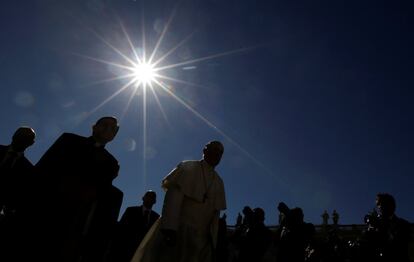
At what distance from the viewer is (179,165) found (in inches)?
197

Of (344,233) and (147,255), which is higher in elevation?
(344,233)

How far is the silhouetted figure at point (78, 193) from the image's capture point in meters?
3.63

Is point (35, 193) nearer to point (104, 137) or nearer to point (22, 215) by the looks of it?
point (22, 215)

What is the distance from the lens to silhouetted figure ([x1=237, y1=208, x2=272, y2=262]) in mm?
8414

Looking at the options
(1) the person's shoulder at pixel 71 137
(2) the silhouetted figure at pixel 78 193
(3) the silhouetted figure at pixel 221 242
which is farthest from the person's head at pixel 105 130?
(3) the silhouetted figure at pixel 221 242

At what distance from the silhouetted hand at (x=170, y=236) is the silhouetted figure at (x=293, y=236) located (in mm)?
4344

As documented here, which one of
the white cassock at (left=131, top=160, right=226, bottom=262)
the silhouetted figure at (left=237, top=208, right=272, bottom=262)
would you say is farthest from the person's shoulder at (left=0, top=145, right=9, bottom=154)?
the silhouetted figure at (left=237, top=208, right=272, bottom=262)

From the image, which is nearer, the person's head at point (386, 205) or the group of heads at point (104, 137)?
the group of heads at point (104, 137)

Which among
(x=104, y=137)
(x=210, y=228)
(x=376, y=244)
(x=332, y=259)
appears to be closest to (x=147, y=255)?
(x=210, y=228)

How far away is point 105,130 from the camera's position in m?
4.59

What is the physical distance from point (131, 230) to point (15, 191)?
4660 millimetres

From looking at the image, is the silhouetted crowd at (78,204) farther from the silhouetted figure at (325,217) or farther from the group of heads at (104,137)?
the silhouetted figure at (325,217)

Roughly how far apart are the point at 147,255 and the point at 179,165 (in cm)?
129

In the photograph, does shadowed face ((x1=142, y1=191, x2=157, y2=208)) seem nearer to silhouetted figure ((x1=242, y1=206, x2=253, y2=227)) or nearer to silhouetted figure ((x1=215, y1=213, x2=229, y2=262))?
silhouetted figure ((x1=215, y1=213, x2=229, y2=262))
